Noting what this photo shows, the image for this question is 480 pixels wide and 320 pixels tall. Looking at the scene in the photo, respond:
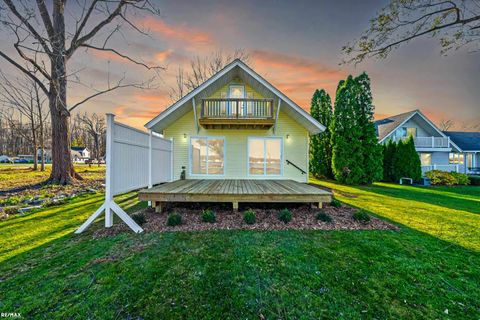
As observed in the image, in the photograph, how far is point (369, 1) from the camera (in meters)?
7.67

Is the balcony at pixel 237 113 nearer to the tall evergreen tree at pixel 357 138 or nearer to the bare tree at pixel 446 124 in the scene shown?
the tall evergreen tree at pixel 357 138

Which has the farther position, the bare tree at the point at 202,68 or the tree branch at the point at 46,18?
the bare tree at the point at 202,68

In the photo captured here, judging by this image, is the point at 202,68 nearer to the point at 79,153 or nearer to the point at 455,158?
the point at 455,158

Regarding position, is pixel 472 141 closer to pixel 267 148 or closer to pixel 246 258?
pixel 267 148

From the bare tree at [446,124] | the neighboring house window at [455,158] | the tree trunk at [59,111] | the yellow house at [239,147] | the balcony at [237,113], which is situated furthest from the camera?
the bare tree at [446,124]

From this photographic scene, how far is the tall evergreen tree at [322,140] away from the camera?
14852mm

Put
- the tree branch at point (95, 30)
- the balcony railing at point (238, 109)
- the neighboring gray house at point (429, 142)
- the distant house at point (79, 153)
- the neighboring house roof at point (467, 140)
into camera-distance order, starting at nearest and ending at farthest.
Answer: the balcony railing at point (238, 109) < the tree branch at point (95, 30) < the neighboring gray house at point (429, 142) < the neighboring house roof at point (467, 140) < the distant house at point (79, 153)

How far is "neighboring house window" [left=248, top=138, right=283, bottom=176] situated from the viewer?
8970 millimetres

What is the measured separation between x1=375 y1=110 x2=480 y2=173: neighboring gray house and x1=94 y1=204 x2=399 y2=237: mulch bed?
15.8 m

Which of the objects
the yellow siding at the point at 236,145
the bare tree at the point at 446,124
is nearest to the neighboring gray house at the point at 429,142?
the yellow siding at the point at 236,145

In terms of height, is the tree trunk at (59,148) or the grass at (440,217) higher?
the tree trunk at (59,148)

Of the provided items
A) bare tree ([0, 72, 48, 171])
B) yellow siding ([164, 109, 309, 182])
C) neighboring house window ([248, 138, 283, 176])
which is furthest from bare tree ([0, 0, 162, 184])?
neighboring house window ([248, 138, 283, 176])

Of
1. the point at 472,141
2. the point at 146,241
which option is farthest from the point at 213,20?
the point at 472,141

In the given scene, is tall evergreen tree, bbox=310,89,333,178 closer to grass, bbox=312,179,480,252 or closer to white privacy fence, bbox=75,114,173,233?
grass, bbox=312,179,480,252
